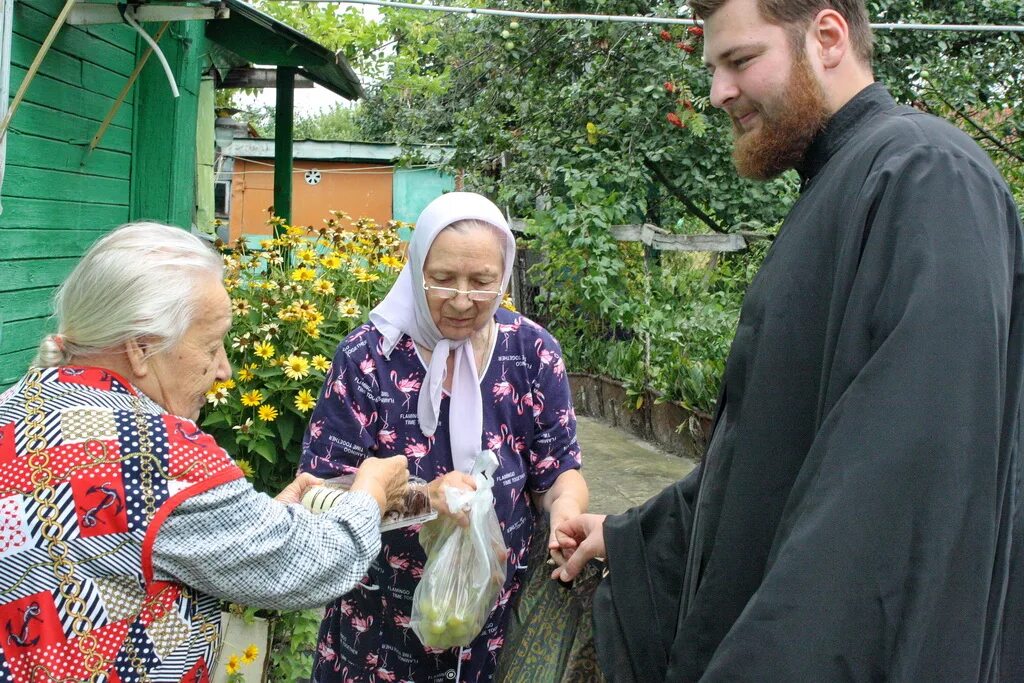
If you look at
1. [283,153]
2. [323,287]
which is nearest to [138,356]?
[323,287]

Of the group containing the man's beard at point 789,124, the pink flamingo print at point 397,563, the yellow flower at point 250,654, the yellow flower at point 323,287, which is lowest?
the yellow flower at point 250,654

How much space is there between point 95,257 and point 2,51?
7.83 feet

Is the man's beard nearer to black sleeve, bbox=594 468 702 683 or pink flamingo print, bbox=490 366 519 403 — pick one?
black sleeve, bbox=594 468 702 683

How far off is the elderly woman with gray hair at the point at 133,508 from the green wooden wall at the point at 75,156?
1.97m

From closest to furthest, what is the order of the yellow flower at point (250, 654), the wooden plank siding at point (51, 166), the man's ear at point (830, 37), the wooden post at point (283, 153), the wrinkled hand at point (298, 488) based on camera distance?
the man's ear at point (830, 37) → the wrinkled hand at point (298, 488) → the yellow flower at point (250, 654) → the wooden plank siding at point (51, 166) → the wooden post at point (283, 153)

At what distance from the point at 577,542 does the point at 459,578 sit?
0.32m

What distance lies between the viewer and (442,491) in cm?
234

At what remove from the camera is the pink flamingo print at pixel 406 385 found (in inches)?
99.3

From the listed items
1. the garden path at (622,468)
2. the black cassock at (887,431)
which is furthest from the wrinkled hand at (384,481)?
the garden path at (622,468)

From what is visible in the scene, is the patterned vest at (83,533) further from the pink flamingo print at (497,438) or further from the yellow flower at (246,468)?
the yellow flower at (246,468)

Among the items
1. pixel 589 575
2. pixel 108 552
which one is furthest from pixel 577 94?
pixel 108 552

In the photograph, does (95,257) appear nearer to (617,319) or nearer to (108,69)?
(108,69)

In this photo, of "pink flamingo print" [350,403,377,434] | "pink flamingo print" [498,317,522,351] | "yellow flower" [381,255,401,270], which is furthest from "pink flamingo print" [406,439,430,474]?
"yellow flower" [381,255,401,270]

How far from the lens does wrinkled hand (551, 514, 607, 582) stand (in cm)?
215
